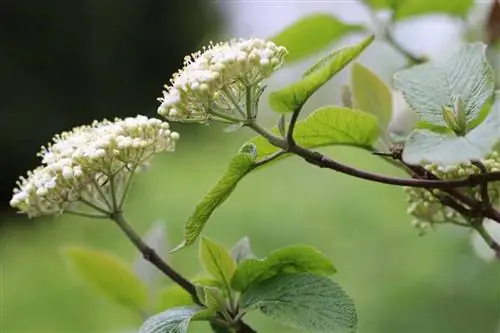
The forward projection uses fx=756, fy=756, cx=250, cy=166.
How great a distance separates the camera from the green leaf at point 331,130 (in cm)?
27

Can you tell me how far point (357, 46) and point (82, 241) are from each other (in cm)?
152

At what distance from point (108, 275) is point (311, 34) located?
0.18 metres

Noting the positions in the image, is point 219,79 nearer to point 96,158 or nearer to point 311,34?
point 96,158

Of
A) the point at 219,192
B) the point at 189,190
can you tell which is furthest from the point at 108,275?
the point at 189,190

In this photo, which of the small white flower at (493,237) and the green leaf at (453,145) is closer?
the green leaf at (453,145)

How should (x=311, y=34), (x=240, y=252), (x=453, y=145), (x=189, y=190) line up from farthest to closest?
(x=189, y=190) → (x=311, y=34) → (x=240, y=252) → (x=453, y=145)

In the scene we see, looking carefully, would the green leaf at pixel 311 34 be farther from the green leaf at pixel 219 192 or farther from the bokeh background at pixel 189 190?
the green leaf at pixel 219 192

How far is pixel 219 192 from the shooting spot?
240 mm

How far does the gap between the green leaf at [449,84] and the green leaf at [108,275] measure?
187 millimetres

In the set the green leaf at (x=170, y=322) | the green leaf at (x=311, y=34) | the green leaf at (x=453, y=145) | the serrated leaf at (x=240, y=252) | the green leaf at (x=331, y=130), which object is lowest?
the green leaf at (x=453, y=145)

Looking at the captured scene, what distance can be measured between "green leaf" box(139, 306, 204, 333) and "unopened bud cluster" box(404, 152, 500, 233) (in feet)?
0.32

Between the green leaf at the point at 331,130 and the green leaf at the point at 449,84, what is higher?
the green leaf at the point at 331,130

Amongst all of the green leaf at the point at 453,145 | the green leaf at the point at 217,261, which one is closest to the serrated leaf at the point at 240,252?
the green leaf at the point at 217,261

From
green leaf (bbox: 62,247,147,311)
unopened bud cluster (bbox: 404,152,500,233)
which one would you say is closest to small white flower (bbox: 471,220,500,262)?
unopened bud cluster (bbox: 404,152,500,233)
